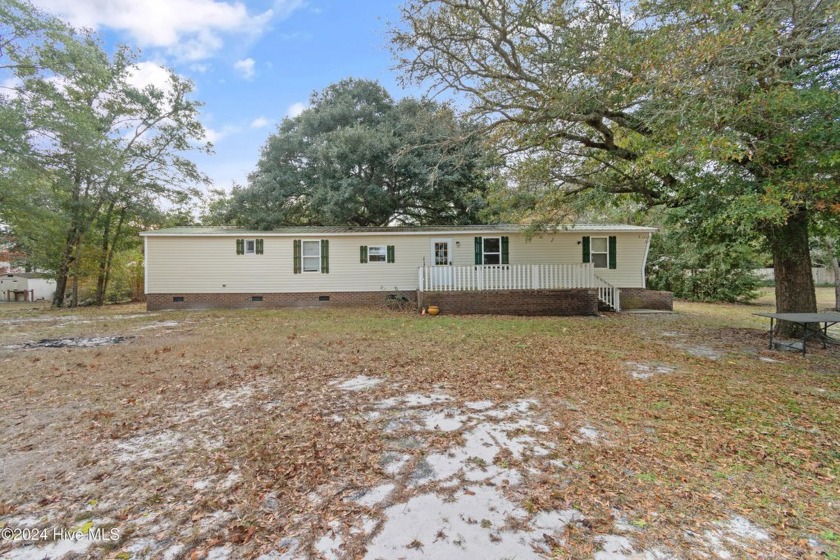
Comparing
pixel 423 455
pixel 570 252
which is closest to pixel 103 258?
pixel 423 455

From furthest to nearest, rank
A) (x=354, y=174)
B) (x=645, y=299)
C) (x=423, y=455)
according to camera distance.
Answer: (x=354, y=174), (x=645, y=299), (x=423, y=455)

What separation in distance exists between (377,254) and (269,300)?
448 centimetres

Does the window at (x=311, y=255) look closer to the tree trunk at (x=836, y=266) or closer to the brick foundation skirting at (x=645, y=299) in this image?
the brick foundation skirting at (x=645, y=299)

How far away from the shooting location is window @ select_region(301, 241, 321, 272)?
1380cm

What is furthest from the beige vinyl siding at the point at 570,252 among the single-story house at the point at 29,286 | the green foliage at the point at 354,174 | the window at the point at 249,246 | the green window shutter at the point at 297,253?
the single-story house at the point at 29,286

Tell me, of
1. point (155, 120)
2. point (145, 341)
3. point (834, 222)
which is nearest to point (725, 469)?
point (834, 222)

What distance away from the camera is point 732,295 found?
15.2m

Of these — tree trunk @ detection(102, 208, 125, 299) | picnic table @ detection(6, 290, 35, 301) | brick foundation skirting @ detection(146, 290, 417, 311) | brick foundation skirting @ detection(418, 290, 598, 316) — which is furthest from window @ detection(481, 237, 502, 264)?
picnic table @ detection(6, 290, 35, 301)

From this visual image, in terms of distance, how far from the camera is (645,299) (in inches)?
513

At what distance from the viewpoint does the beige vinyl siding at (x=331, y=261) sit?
43.9 feet

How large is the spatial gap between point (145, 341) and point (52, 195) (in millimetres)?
10043

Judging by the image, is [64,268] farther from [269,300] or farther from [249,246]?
[269,300]

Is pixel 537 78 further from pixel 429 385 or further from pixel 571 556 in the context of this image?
pixel 571 556

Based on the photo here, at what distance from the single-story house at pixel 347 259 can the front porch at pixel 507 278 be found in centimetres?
140
